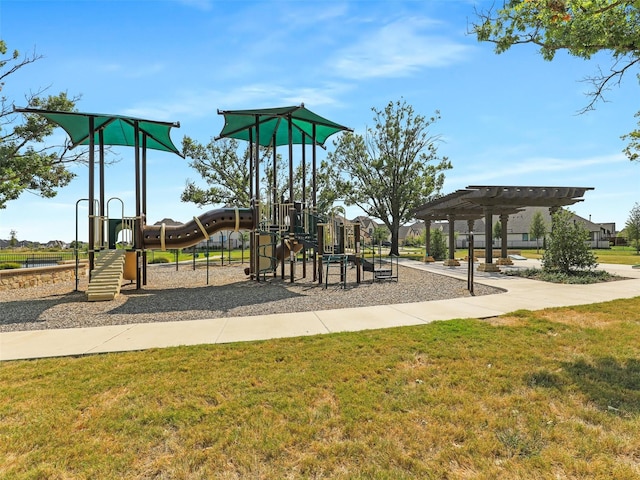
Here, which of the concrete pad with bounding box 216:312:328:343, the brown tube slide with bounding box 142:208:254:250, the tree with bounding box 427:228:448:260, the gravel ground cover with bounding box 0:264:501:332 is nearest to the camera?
the concrete pad with bounding box 216:312:328:343

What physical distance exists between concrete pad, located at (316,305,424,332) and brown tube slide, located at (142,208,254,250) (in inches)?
244

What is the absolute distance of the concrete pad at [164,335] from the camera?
16.0 feet

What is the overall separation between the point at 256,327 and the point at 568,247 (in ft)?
42.2

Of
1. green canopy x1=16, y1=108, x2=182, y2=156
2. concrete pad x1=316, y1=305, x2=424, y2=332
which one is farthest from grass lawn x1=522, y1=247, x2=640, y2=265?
green canopy x1=16, y1=108, x2=182, y2=156

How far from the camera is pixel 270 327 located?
5.86 metres

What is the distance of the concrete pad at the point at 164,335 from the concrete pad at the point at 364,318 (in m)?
1.97

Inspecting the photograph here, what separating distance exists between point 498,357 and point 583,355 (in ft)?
3.67

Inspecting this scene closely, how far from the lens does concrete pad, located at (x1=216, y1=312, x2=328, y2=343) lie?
17.4 ft

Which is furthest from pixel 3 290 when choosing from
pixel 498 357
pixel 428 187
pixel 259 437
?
pixel 428 187

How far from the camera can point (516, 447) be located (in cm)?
251

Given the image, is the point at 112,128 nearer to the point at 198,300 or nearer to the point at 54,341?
the point at 198,300

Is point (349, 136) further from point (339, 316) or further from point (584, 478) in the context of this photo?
point (584, 478)

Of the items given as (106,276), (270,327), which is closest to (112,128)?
(106,276)

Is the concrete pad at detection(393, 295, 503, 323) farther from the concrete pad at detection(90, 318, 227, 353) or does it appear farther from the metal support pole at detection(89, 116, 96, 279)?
the metal support pole at detection(89, 116, 96, 279)
